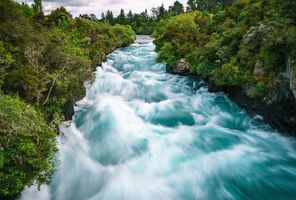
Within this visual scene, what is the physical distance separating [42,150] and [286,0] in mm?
13778

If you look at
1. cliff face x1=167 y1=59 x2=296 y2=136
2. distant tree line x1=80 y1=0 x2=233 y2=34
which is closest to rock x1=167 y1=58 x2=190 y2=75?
cliff face x1=167 y1=59 x2=296 y2=136

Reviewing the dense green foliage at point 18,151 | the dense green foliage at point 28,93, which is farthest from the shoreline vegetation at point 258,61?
the dense green foliage at point 18,151

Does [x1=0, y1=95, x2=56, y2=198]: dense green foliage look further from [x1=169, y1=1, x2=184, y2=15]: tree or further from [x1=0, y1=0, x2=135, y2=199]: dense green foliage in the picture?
[x1=169, y1=1, x2=184, y2=15]: tree

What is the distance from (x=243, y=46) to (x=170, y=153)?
8.57m

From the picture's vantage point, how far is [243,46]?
18641 millimetres

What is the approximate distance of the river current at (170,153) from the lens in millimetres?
11516

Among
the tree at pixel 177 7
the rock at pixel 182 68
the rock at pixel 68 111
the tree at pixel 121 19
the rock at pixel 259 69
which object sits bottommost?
the rock at pixel 68 111

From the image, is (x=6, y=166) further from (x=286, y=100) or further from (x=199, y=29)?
(x=199, y=29)

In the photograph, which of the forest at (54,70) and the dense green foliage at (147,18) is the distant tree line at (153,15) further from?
the forest at (54,70)

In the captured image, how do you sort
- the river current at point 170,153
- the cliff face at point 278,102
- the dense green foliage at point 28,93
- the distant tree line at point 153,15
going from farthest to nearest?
the distant tree line at point 153,15, the cliff face at point 278,102, the river current at point 170,153, the dense green foliage at point 28,93

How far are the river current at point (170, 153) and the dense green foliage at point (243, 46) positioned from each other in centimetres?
226

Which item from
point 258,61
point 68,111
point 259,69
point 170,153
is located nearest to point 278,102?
point 259,69

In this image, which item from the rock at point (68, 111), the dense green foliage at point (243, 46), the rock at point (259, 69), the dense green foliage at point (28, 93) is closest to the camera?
the dense green foliage at point (28, 93)

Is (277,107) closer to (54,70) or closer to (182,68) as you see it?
(54,70)
